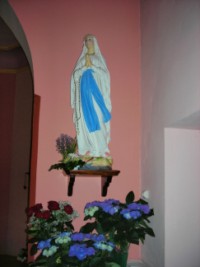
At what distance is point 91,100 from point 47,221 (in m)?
1.09

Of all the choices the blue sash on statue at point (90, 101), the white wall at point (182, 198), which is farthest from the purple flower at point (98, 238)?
the blue sash on statue at point (90, 101)

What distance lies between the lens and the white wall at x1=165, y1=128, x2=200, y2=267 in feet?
7.29

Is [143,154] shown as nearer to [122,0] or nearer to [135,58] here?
[135,58]

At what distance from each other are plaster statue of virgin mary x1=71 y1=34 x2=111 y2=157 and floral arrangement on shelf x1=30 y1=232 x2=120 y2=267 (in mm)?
1016

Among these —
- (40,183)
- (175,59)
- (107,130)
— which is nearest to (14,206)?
(40,183)

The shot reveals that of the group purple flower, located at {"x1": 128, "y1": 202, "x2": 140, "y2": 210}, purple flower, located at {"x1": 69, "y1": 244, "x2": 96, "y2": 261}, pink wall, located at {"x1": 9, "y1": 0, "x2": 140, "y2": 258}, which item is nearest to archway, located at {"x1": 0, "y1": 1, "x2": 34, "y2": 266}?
pink wall, located at {"x1": 9, "y1": 0, "x2": 140, "y2": 258}

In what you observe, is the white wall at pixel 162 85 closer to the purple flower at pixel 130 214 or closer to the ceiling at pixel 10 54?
the purple flower at pixel 130 214

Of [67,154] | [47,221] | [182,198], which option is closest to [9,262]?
[67,154]

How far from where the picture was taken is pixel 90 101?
2670mm

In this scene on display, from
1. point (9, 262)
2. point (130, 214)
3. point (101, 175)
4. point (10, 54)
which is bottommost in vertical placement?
point (9, 262)

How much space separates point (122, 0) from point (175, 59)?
1260 mm

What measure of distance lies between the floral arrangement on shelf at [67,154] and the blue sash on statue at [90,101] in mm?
203

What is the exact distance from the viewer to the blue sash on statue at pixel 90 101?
8.65 ft

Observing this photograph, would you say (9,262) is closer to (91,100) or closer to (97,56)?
(91,100)
